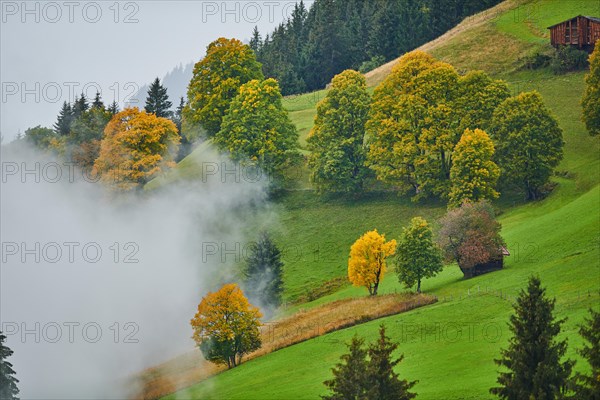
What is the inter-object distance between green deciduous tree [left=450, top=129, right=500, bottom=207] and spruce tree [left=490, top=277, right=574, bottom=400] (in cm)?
4844

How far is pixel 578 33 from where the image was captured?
131875mm

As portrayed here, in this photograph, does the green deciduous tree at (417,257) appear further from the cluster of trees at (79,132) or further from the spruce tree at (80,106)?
the spruce tree at (80,106)

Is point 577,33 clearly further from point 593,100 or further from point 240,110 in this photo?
point 240,110

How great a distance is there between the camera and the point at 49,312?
4628 inches

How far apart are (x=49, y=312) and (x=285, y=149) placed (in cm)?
3080

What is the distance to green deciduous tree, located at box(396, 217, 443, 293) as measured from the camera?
278ft

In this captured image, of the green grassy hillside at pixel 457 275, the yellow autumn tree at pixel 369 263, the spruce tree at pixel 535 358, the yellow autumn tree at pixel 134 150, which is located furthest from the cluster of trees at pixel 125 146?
the spruce tree at pixel 535 358

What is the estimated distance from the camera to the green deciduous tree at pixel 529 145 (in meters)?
102

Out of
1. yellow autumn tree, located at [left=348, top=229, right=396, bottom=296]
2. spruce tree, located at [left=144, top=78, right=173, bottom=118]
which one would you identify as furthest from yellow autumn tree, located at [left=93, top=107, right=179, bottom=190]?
yellow autumn tree, located at [left=348, top=229, right=396, bottom=296]

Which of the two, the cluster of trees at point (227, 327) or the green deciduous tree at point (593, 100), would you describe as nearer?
the cluster of trees at point (227, 327)

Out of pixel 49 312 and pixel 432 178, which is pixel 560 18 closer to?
pixel 432 178

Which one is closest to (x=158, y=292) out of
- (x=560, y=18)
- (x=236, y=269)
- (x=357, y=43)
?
(x=236, y=269)

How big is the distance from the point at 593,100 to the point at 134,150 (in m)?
51.5

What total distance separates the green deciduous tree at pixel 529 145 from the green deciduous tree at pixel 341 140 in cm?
1645
